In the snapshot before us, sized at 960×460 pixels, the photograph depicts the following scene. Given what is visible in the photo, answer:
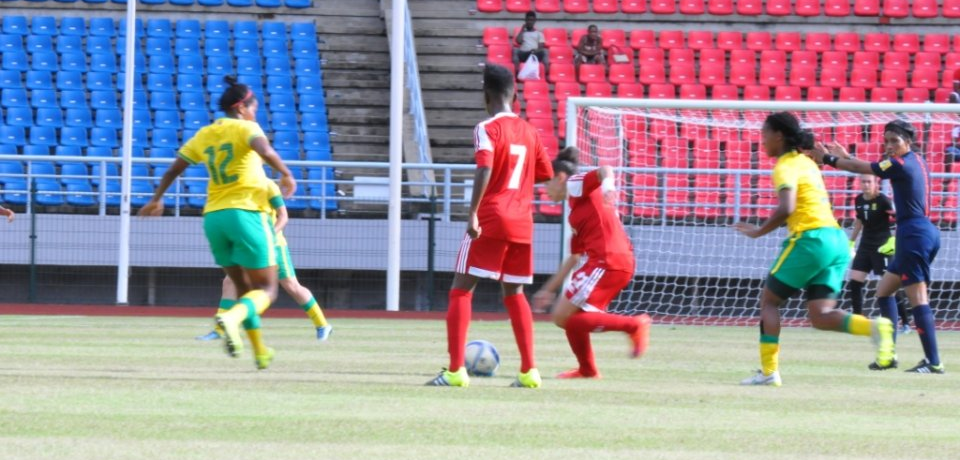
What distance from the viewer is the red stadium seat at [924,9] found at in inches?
1009

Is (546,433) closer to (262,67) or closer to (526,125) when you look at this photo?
(526,125)

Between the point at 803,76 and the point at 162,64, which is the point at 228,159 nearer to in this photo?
the point at 162,64

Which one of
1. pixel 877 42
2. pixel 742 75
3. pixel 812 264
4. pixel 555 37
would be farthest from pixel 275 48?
pixel 812 264

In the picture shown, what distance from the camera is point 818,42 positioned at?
25.1 metres

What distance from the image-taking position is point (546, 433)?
663cm

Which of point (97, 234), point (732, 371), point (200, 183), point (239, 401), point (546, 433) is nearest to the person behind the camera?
point (546, 433)

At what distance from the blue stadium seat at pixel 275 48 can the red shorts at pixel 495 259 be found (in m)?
16.5

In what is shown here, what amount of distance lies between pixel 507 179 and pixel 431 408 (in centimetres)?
173

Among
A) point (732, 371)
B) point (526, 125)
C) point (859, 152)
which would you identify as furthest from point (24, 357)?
point (859, 152)

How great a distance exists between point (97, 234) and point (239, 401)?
12644 mm

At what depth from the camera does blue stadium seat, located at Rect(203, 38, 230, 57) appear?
24578 millimetres

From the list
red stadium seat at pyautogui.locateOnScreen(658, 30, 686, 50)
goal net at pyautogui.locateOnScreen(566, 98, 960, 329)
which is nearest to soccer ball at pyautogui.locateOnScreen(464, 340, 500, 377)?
goal net at pyautogui.locateOnScreen(566, 98, 960, 329)

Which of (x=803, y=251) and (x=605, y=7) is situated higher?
(x=605, y=7)

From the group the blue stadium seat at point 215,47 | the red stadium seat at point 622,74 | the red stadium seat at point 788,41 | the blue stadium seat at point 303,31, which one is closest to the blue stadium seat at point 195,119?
the blue stadium seat at point 215,47
